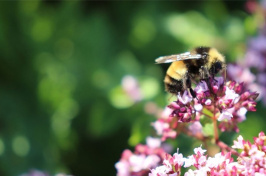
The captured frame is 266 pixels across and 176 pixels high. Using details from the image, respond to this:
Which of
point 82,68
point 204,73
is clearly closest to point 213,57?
point 204,73

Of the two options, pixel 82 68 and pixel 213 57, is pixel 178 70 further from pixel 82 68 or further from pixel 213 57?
pixel 82 68

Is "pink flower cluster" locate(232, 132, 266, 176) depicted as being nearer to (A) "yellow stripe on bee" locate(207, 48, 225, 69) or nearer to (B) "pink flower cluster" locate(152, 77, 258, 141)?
(B) "pink flower cluster" locate(152, 77, 258, 141)

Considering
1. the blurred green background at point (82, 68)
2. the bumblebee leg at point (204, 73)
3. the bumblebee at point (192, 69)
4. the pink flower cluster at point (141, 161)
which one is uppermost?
the blurred green background at point (82, 68)

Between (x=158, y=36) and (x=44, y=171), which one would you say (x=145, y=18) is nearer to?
(x=158, y=36)

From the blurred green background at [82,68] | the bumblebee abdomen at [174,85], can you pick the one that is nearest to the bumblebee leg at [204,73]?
the bumblebee abdomen at [174,85]

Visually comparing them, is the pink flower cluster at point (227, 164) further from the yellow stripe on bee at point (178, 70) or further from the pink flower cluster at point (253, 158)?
the yellow stripe on bee at point (178, 70)

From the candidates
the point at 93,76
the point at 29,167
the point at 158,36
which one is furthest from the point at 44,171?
the point at 158,36
